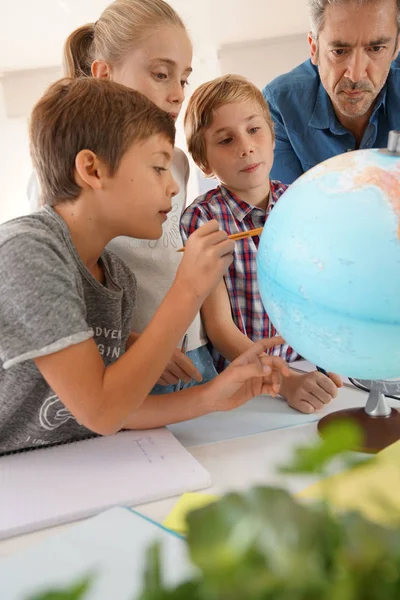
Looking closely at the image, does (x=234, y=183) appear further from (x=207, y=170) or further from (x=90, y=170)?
(x=90, y=170)

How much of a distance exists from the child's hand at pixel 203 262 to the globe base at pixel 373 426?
265 mm

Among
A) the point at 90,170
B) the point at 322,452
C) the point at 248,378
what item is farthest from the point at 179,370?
the point at 322,452

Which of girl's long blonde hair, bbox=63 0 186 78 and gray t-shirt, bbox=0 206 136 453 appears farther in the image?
girl's long blonde hair, bbox=63 0 186 78

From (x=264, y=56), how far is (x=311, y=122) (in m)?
3.00

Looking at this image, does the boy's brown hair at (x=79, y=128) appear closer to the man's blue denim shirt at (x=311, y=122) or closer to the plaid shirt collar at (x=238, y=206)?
the plaid shirt collar at (x=238, y=206)

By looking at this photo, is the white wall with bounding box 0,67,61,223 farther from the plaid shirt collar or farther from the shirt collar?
the plaid shirt collar

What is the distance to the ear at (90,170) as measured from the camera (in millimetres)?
948

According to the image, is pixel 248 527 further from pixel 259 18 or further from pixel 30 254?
pixel 259 18

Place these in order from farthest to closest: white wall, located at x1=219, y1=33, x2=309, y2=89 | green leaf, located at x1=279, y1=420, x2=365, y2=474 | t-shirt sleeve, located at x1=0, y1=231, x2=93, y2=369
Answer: white wall, located at x1=219, y1=33, x2=309, y2=89
t-shirt sleeve, located at x1=0, y1=231, x2=93, y2=369
green leaf, located at x1=279, y1=420, x2=365, y2=474

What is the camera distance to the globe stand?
887mm

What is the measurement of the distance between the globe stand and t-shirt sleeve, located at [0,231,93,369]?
1.30ft

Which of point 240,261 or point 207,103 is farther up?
point 207,103

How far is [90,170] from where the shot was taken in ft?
3.14

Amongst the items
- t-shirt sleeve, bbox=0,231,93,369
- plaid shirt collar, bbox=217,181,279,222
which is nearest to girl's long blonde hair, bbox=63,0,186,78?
plaid shirt collar, bbox=217,181,279,222
